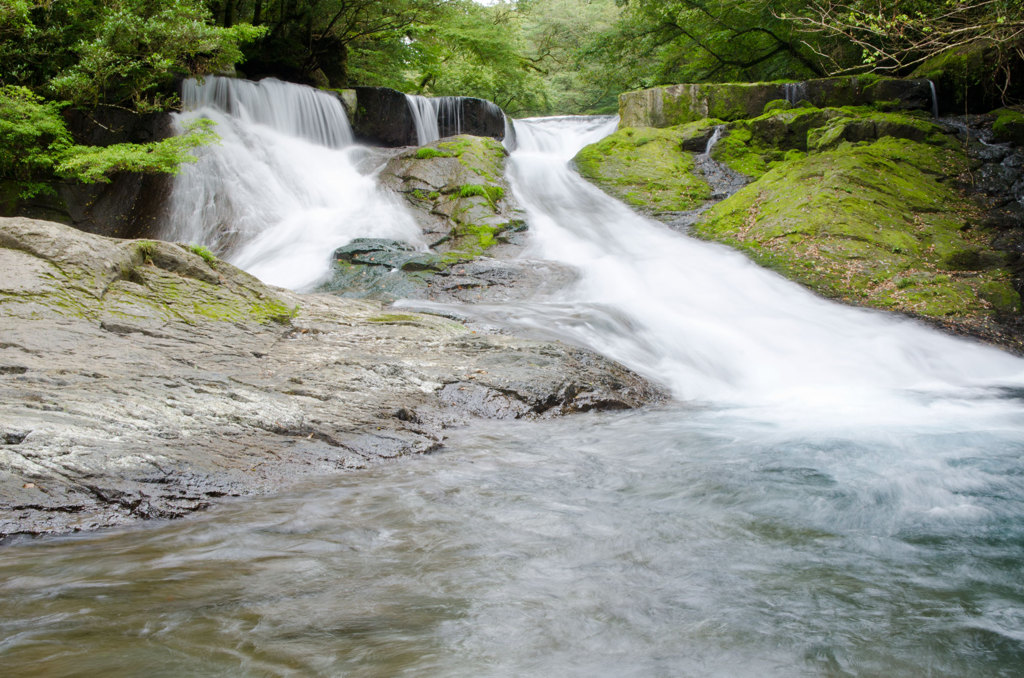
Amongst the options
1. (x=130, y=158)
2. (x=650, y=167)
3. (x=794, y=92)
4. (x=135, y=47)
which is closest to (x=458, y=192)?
(x=650, y=167)

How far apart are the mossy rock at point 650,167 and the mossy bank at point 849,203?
0.04 metres

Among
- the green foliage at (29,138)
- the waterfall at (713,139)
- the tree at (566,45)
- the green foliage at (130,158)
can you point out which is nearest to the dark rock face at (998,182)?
the waterfall at (713,139)

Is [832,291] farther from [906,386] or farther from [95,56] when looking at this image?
[95,56]

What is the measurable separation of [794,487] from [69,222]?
12816 millimetres

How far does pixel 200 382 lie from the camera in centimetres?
409

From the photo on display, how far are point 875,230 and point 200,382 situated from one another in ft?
34.6

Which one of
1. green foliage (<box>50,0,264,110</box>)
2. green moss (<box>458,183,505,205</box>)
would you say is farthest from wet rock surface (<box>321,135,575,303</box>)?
green foliage (<box>50,0,264,110</box>)

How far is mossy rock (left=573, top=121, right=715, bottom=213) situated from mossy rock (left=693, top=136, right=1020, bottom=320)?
4.52 ft

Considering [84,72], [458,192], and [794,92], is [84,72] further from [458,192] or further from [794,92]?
[794,92]

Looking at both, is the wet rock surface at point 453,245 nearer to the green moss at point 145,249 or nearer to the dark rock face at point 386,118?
the dark rock face at point 386,118

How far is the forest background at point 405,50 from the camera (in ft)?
33.4

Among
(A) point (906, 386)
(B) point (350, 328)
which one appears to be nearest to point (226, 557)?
(B) point (350, 328)

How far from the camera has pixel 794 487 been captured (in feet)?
12.4

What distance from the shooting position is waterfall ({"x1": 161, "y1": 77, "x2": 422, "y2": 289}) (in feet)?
34.7
